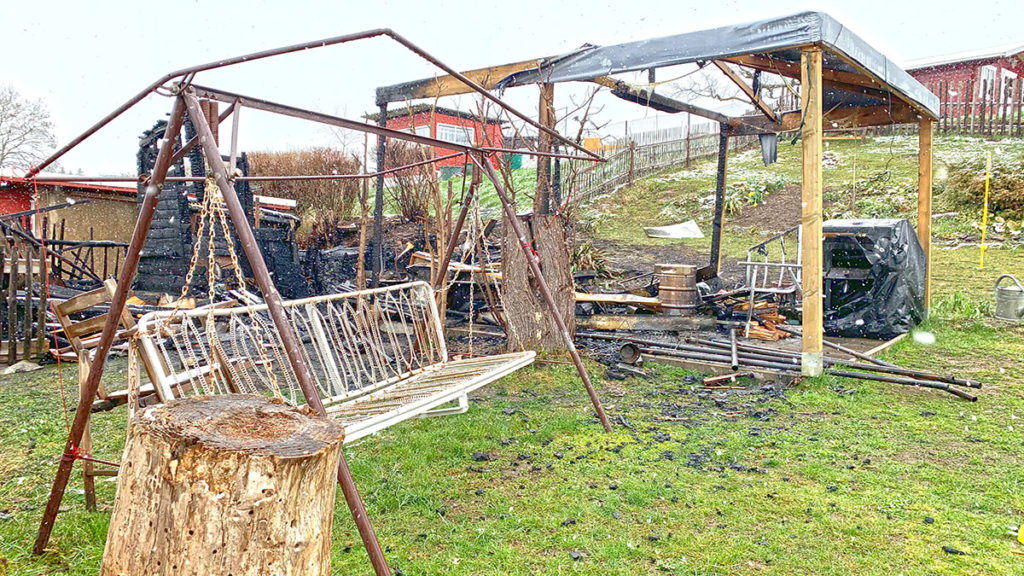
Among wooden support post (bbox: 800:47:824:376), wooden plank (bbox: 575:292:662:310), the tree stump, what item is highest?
wooden support post (bbox: 800:47:824:376)

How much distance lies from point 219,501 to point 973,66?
1173 inches

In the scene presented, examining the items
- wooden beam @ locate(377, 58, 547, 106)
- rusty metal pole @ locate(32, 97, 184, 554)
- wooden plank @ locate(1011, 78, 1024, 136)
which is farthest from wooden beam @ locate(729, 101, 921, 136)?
wooden plank @ locate(1011, 78, 1024, 136)

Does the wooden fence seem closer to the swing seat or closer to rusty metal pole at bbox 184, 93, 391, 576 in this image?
the swing seat

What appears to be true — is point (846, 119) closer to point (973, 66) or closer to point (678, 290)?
point (678, 290)

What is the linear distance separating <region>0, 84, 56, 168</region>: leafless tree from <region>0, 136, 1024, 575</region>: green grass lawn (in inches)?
749

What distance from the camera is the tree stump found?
180cm

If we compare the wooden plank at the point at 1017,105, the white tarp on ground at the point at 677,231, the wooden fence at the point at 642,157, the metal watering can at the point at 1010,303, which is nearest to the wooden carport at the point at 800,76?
the metal watering can at the point at 1010,303

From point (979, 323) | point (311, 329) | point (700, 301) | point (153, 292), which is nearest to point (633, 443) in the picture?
point (311, 329)

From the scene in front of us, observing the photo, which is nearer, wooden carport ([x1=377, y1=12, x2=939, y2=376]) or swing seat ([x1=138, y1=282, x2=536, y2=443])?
swing seat ([x1=138, y1=282, x2=536, y2=443])

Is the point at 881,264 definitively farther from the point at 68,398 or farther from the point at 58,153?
the point at 68,398

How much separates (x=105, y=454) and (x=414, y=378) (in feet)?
6.81

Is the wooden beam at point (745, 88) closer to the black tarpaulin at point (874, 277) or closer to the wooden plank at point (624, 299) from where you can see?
the black tarpaulin at point (874, 277)

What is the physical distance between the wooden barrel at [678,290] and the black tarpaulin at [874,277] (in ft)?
5.59

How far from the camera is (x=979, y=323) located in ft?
27.6
